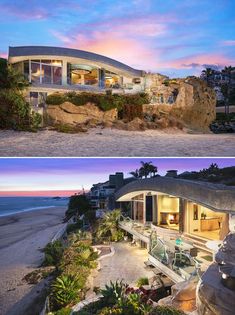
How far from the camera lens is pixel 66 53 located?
44.0 ft

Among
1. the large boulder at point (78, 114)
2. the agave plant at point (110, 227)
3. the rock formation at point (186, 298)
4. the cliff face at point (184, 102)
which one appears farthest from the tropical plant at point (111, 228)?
the rock formation at point (186, 298)

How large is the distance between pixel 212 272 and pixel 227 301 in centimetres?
50

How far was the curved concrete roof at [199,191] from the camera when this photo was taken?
7.73 m

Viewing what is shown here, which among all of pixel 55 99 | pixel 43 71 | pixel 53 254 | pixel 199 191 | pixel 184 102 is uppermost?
pixel 43 71

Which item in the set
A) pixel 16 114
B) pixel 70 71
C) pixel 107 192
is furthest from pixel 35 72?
pixel 107 192

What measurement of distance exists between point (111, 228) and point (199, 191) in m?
6.71

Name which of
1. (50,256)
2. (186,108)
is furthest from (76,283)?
(186,108)

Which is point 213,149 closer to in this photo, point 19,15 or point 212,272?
point 212,272

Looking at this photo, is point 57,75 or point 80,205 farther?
point 80,205

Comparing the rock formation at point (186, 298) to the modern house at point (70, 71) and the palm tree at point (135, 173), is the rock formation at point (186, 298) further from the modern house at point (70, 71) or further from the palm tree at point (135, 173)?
the palm tree at point (135, 173)

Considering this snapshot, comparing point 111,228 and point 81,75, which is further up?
point 81,75

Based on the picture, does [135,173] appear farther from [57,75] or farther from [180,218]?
[180,218]

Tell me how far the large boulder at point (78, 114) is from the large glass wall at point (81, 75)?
1696 mm

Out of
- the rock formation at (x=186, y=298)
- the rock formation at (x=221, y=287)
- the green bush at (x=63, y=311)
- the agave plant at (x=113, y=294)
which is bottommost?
the green bush at (x=63, y=311)
